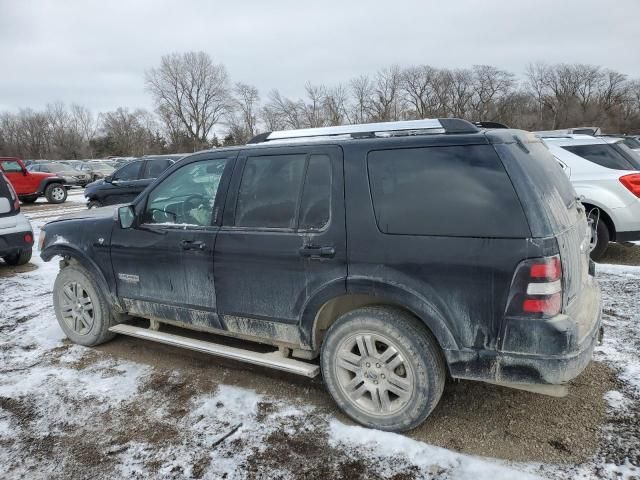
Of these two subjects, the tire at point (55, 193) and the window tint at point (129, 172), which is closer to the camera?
the window tint at point (129, 172)

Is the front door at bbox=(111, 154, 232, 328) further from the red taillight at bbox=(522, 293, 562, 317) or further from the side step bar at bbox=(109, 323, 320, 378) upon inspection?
the red taillight at bbox=(522, 293, 562, 317)

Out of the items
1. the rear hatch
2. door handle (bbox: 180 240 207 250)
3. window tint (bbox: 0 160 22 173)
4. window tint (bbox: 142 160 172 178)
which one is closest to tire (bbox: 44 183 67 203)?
window tint (bbox: 0 160 22 173)

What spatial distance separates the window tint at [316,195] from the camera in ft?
10.1

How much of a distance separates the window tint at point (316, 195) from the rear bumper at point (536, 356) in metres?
1.13

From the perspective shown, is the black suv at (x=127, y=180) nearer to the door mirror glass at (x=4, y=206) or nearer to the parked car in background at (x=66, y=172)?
the door mirror glass at (x=4, y=206)

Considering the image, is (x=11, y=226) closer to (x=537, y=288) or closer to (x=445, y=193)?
(x=445, y=193)

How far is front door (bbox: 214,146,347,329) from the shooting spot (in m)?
3.03

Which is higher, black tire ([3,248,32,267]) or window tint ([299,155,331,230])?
window tint ([299,155,331,230])

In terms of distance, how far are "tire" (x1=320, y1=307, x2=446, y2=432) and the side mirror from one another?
1968 mm

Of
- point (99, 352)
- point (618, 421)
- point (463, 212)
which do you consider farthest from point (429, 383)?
point (99, 352)

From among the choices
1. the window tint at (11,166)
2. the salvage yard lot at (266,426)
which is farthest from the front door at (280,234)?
the window tint at (11,166)

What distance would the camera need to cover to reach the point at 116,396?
360cm

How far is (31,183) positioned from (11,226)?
1309 centimetres

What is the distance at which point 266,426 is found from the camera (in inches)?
123
